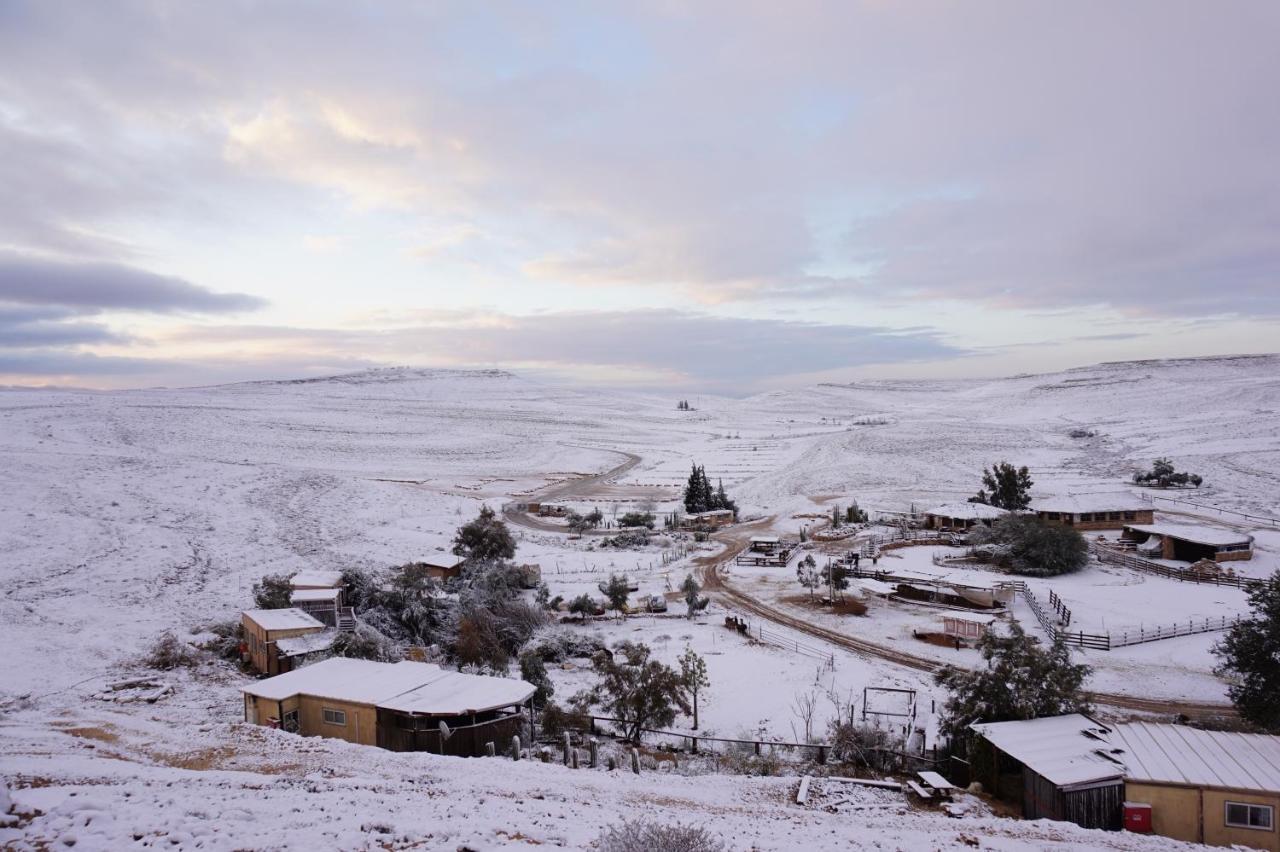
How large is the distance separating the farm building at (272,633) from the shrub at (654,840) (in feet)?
44.8

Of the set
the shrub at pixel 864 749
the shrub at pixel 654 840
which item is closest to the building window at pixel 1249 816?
the shrub at pixel 864 749

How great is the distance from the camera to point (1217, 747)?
12.1 metres

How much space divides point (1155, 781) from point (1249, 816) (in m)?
1.29

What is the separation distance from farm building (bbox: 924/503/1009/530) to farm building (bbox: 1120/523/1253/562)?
7.40 meters

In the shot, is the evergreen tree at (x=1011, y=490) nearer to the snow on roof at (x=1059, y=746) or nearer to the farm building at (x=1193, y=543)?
the farm building at (x=1193, y=543)

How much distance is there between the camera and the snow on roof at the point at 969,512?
4206 centimetres

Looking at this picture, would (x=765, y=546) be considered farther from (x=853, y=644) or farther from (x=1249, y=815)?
(x=1249, y=815)

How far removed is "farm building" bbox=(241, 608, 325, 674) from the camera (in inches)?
710

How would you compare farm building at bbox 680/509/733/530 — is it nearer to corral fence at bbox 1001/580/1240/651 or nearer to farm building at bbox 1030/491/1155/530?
farm building at bbox 1030/491/1155/530

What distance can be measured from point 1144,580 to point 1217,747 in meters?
22.6

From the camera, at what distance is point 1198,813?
1070cm

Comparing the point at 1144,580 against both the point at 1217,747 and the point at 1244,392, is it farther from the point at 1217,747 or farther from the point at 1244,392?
the point at 1244,392

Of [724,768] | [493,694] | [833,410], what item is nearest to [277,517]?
[493,694]

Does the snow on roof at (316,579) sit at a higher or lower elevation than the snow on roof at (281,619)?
lower
